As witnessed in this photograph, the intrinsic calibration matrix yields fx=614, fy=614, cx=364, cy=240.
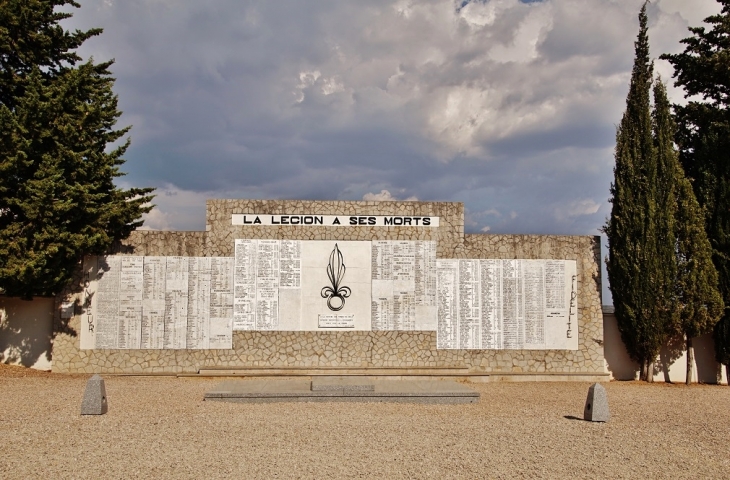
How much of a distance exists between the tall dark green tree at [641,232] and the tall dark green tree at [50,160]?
12.2 meters

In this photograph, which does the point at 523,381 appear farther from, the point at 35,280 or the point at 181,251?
the point at 35,280

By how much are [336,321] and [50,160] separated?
754cm

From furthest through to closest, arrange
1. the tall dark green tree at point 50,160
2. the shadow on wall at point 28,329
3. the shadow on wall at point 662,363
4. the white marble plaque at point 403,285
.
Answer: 1. the shadow on wall at point 662,363
2. the white marble plaque at point 403,285
3. the shadow on wall at point 28,329
4. the tall dark green tree at point 50,160

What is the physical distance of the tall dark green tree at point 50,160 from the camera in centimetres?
1341

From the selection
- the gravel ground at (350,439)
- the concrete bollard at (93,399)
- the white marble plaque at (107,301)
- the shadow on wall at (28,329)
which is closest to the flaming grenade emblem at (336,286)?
the gravel ground at (350,439)

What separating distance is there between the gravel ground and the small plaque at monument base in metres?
4.18

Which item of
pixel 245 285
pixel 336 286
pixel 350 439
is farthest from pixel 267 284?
pixel 350 439

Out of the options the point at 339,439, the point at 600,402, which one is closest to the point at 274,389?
the point at 339,439

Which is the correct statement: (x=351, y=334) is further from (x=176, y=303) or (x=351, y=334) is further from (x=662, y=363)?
(x=662, y=363)

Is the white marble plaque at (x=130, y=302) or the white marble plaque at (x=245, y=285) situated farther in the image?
the white marble plaque at (x=245, y=285)

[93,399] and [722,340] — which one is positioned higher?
[722,340]

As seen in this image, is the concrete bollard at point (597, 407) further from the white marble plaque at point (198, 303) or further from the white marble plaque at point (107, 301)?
the white marble plaque at point (107, 301)

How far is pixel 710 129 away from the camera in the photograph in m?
15.7

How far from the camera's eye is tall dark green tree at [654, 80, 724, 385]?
15.2 meters
